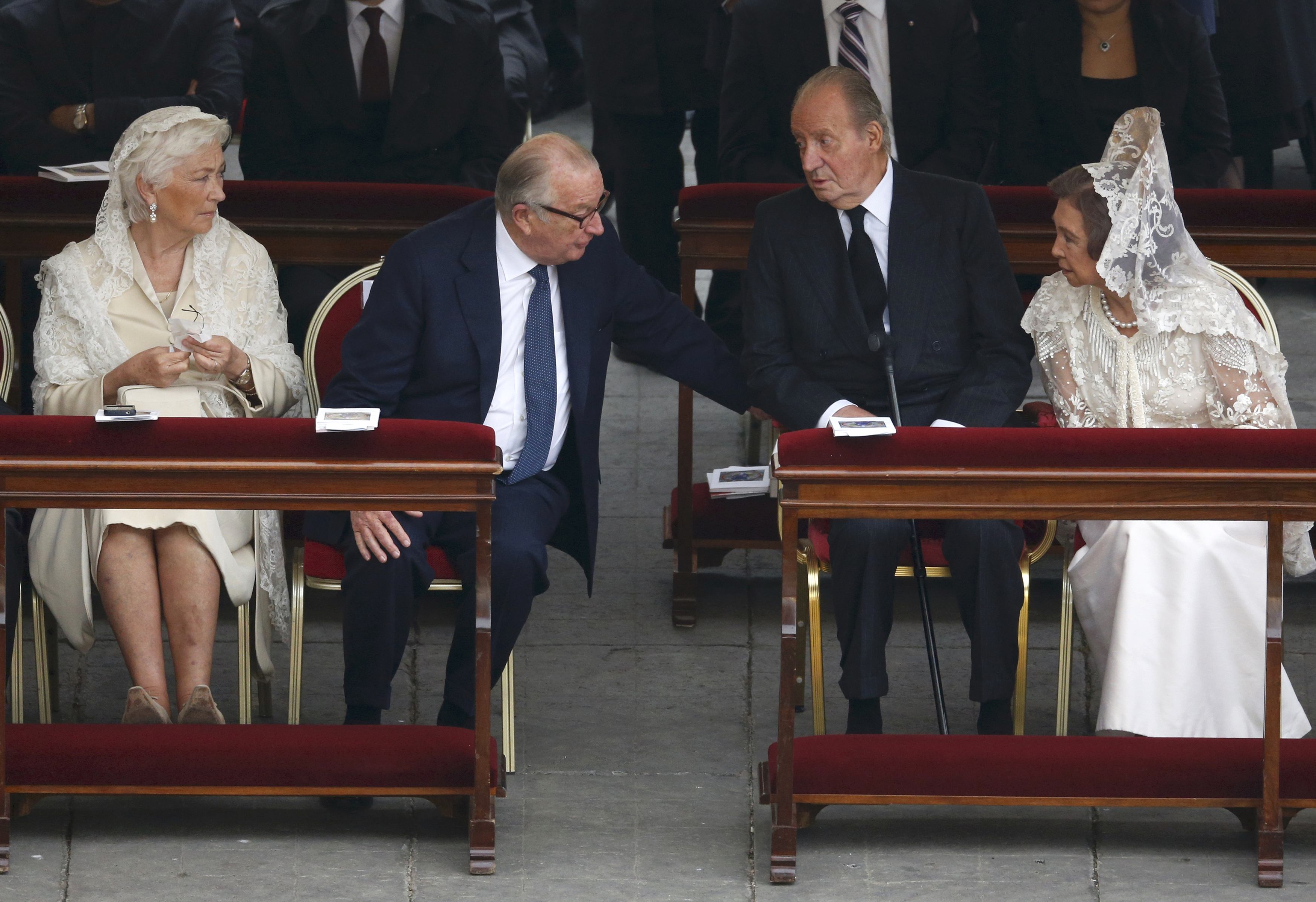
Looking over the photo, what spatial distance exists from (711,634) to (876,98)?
1.35 meters

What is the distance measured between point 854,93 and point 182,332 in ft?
5.01

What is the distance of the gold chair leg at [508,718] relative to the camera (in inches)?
162

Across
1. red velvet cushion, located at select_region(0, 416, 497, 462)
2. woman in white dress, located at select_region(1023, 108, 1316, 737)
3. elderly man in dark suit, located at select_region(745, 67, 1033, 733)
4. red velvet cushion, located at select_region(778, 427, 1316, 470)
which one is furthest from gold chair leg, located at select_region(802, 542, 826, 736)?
red velvet cushion, located at select_region(0, 416, 497, 462)

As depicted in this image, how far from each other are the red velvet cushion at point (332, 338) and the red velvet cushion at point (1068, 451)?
1440 mm

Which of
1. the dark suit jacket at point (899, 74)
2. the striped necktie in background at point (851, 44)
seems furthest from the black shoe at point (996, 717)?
the striped necktie in background at point (851, 44)

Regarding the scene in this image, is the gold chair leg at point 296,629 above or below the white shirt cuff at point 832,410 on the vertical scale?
below

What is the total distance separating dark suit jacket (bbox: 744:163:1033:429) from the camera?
14.5 ft

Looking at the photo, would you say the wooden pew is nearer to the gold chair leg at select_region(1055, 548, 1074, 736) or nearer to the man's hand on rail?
the gold chair leg at select_region(1055, 548, 1074, 736)

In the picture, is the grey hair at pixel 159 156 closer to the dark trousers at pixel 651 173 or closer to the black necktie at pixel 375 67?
the black necktie at pixel 375 67

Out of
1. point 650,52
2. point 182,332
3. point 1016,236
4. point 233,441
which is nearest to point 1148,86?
point 1016,236

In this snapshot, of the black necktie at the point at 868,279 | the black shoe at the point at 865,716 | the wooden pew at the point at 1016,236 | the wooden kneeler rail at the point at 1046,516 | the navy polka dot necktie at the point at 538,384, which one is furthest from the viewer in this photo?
the wooden pew at the point at 1016,236

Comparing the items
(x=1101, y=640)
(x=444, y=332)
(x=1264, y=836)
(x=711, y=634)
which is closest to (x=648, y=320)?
(x=444, y=332)

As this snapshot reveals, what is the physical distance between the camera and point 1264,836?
3.64 meters

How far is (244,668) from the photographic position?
13.8 feet
